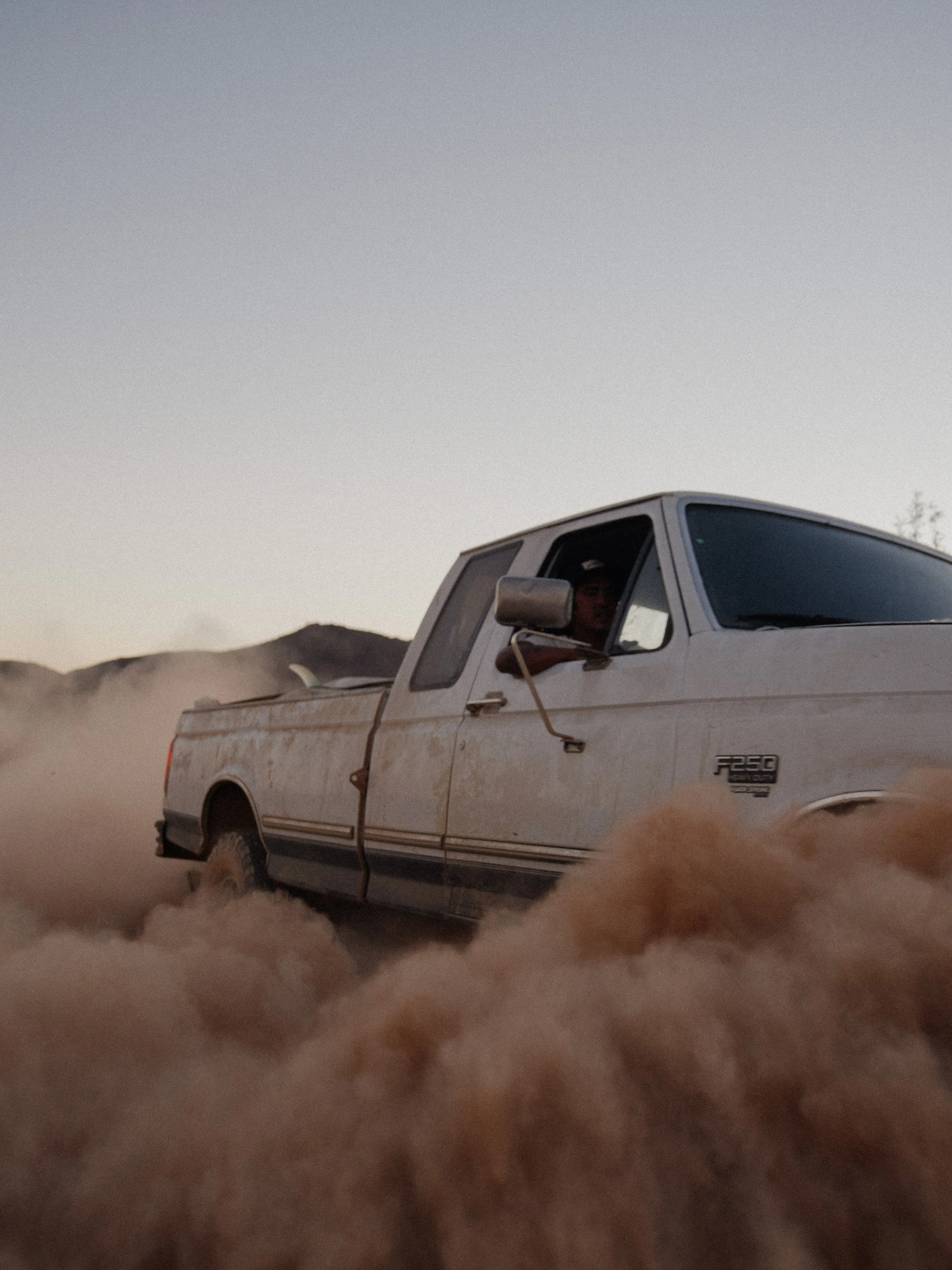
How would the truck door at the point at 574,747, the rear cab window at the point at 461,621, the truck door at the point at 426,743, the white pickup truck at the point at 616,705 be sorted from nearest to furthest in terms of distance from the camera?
the white pickup truck at the point at 616,705
the truck door at the point at 574,747
the truck door at the point at 426,743
the rear cab window at the point at 461,621

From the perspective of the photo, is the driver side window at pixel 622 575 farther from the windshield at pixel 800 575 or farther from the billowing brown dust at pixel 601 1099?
the billowing brown dust at pixel 601 1099

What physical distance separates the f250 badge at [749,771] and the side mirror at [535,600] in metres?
0.63

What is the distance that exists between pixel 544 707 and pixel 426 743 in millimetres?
734

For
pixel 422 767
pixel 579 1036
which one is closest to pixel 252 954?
pixel 422 767

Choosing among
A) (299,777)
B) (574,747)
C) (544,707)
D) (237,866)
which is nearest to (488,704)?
(544,707)

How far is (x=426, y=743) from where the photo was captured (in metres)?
3.68

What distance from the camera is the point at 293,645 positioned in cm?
2392

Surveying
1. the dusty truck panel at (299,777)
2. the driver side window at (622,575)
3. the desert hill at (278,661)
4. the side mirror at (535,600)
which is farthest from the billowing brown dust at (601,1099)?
the desert hill at (278,661)

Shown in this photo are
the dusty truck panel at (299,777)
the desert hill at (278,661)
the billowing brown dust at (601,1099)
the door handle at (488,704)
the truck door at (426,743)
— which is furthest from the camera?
the desert hill at (278,661)

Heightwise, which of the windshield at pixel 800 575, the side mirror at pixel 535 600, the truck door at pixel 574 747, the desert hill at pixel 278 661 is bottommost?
the desert hill at pixel 278 661

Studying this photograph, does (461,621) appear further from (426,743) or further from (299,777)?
(299,777)

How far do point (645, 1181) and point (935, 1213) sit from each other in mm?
471

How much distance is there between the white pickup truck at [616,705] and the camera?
235 cm

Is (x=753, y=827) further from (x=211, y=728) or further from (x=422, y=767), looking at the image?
(x=211, y=728)
